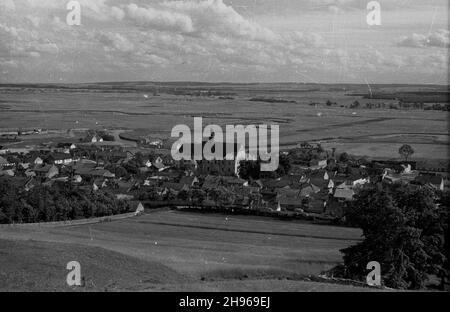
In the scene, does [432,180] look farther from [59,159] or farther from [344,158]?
[59,159]

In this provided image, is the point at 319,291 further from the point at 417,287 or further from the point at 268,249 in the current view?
the point at 268,249

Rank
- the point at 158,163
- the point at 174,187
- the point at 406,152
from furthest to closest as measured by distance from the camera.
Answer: the point at 406,152
the point at 158,163
the point at 174,187

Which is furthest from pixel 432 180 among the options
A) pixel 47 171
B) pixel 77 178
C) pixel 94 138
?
pixel 94 138

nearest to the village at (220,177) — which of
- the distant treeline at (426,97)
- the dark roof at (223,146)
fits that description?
the dark roof at (223,146)

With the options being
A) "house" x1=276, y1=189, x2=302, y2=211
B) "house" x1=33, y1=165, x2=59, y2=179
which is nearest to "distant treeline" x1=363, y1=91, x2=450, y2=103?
"house" x1=276, y1=189, x2=302, y2=211

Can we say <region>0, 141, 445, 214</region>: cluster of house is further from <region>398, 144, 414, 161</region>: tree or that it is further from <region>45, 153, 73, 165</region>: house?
<region>398, 144, 414, 161</region>: tree
